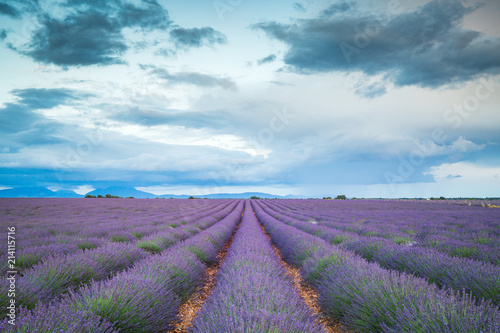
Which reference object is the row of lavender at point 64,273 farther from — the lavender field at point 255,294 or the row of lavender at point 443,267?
the row of lavender at point 443,267

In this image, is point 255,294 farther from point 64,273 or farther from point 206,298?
point 64,273

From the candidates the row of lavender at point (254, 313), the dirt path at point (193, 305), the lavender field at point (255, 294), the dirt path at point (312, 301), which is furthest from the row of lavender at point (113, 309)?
the dirt path at point (312, 301)

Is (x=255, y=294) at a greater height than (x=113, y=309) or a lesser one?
greater

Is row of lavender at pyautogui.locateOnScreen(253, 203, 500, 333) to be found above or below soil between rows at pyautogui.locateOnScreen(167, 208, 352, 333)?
above

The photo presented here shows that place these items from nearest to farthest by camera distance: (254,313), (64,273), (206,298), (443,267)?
(254,313), (64,273), (443,267), (206,298)

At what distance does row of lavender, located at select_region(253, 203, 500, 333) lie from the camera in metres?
1.65

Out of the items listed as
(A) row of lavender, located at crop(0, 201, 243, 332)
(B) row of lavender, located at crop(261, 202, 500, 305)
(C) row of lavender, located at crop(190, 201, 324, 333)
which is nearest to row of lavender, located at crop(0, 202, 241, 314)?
(A) row of lavender, located at crop(0, 201, 243, 332)

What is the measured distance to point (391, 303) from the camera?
2.21 meters

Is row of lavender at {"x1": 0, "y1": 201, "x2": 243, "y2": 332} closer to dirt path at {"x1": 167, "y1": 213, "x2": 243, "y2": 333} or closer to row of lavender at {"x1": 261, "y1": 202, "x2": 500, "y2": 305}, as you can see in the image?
dirt path at {"x1": 167, "y1": 213, "x2": 243, "y2": 333}

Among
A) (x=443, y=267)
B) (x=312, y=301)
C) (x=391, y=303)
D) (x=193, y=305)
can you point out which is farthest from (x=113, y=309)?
(x=443, y=267)

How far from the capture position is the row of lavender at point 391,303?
1.65 m

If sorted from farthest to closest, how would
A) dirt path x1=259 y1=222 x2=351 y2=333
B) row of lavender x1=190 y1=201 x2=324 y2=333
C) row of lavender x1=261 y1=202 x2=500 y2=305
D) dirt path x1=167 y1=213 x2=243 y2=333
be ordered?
dirt path x1=167 y1=213 x2=243 y2=333 → dirt path x1=259 y1=222 x2=351 y2=333 → row of lavender x1=261 y1=202 x2=500 y2=305 → row of lavender x1=190 y1=201 x2=324 y2=333

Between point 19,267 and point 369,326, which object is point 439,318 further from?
point 19,267

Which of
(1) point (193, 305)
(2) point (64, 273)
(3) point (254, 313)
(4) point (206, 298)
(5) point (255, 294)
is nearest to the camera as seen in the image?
(3) point (254, 313)
